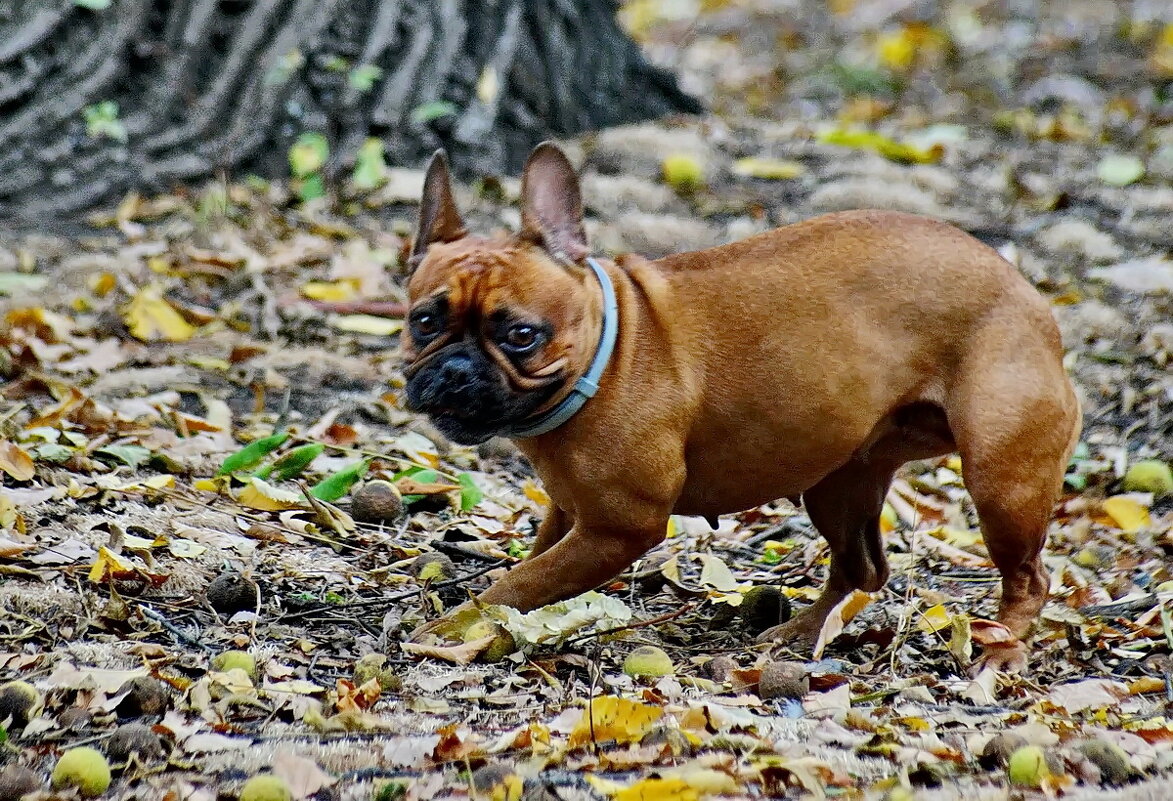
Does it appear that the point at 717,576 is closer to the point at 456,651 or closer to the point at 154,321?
the point at 456,651

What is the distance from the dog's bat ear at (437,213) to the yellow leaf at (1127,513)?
9.89 ft

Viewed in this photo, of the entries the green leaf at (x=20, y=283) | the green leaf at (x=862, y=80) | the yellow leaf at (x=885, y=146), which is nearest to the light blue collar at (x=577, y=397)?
the green leaf at (x=20, y=283)

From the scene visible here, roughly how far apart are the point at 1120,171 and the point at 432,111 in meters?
4.29

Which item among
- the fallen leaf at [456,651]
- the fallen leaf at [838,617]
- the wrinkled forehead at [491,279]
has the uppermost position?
the wrinkled forehead at [491,279]

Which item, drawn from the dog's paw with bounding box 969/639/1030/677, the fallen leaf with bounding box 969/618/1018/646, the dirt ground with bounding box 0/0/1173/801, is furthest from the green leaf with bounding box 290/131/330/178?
the dog's paw with bounding box 969/639/1030/677

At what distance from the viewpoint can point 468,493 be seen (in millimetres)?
5207

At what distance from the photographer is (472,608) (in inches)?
162

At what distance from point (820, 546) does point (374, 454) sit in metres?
1.78

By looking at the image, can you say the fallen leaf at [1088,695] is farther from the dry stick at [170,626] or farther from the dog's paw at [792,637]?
the dry stick at [170,626]

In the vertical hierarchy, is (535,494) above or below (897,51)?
below

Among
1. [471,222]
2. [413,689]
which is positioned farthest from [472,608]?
[471,222]

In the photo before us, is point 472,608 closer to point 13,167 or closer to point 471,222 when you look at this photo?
point 471,222

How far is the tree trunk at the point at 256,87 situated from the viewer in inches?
321

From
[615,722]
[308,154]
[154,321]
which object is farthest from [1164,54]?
[615,722]
